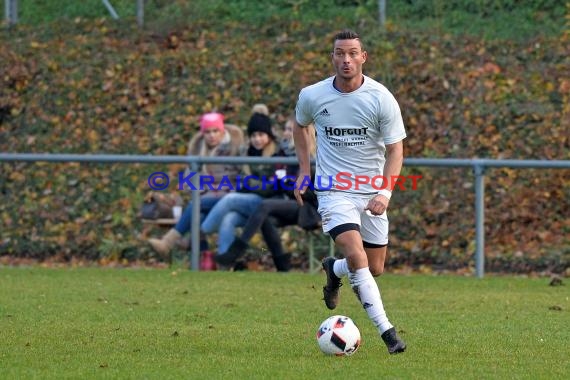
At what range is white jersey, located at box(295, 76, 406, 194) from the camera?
9.40 m

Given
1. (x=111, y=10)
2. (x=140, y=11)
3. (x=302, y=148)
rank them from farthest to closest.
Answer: (x=111, y=10)
(x=140, y=11)
(x=302, y=148)

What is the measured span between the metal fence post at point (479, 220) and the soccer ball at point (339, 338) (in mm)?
6896

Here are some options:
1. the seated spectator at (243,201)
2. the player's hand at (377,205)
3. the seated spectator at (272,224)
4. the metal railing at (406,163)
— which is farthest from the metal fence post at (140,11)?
the player's hand at (377,205)

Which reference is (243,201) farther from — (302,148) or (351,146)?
(351,146)

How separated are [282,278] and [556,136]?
527 centimetres

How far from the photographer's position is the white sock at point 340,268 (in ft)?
32.4

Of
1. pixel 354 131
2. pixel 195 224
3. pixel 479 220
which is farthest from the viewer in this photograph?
pixel 195 224

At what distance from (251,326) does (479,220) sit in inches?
216

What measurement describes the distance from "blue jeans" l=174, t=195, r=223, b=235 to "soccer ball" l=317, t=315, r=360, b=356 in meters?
7.49

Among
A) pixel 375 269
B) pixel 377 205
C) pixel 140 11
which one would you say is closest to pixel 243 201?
pixel 375 269

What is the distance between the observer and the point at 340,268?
9953 mm

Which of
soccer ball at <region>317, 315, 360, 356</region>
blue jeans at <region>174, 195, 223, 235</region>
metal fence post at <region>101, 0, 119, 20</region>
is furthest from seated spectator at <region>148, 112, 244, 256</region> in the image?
soccer ball at <region>317, 315, 360, 356</region>

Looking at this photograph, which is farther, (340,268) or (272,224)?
(272,224)

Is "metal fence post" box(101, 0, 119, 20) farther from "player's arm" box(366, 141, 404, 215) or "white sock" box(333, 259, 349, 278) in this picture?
"player's arm" box(366, 141, 404, 215)
